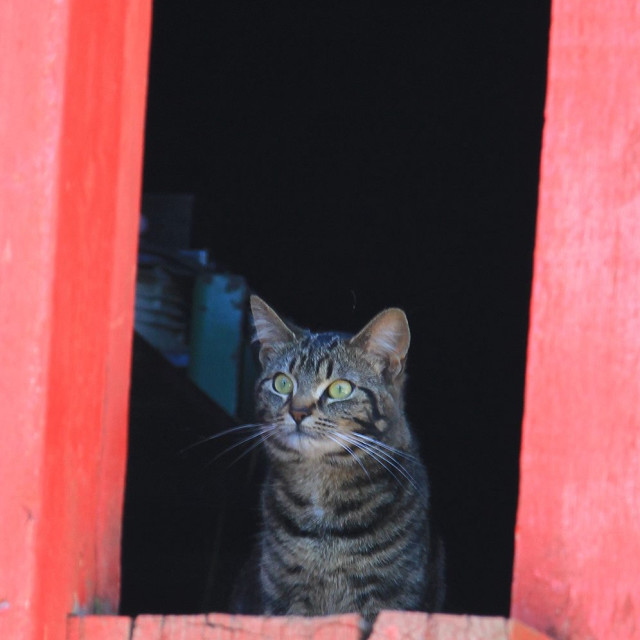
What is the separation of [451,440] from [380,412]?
3143mm

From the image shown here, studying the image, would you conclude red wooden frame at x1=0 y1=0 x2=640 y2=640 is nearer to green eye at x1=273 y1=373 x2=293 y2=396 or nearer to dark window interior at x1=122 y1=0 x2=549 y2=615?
green eye at x1=273 y1=373 x2=293 y2=396

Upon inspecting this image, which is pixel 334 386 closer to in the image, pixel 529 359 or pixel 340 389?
pixel 340 389

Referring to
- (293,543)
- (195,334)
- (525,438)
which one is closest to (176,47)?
(195,334)

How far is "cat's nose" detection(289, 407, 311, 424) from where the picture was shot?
2.72 meters

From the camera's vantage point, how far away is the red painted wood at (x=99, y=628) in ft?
3.80

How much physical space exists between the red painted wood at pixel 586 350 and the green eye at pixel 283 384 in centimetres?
185

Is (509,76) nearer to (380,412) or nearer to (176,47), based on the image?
(176,47)

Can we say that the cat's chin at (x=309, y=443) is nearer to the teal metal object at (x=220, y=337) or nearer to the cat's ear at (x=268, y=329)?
the cat's ear at (x=268, y=329)

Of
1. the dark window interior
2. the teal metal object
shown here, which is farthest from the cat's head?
the teal metal object

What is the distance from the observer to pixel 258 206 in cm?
564

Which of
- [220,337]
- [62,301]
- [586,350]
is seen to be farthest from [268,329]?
[586,350]

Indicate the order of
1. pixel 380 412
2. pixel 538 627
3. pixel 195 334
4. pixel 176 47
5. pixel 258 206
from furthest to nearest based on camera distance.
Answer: pixel 258 206, pixel 195 334, pixel 176 47, pixel 380 412, pixel 538 627

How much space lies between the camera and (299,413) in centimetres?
273

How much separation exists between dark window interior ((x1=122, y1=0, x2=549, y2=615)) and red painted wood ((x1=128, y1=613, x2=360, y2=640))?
7.56ft
